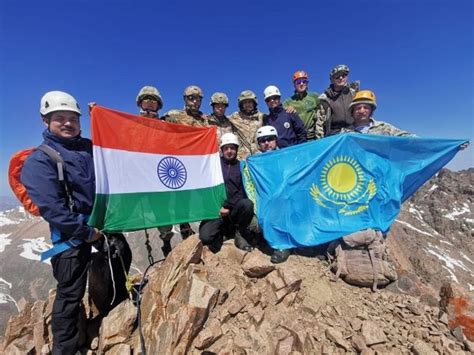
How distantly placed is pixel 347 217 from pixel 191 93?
6.75m

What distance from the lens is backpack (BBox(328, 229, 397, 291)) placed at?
6641mm

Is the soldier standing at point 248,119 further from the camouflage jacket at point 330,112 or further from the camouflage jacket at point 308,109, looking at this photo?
the camouflage jacket at point 330,112

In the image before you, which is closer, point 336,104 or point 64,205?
point 64,205

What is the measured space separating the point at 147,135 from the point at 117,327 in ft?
14.6

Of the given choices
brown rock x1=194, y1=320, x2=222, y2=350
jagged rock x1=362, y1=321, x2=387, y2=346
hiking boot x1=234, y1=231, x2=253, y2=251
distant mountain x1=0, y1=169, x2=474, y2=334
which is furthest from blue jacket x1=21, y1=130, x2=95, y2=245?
→ distant mountain x1=0, y1=169, x2=474, y2=334

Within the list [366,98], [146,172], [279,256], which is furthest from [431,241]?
[146,172]

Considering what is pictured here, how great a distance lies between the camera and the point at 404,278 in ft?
26.9

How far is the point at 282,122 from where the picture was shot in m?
9.34

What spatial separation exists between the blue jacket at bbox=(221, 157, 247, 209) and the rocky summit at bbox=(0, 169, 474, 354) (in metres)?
1.50

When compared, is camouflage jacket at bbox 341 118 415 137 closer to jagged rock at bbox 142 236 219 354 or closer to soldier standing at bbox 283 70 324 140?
soldier standing at bbox 283 70 324 140

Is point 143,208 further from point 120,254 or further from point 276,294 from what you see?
point 276,294

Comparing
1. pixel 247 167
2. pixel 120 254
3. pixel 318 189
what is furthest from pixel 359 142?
pixel 120 254

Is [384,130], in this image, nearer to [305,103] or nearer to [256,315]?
[305,103]

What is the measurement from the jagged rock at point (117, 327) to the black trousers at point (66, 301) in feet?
1.83
